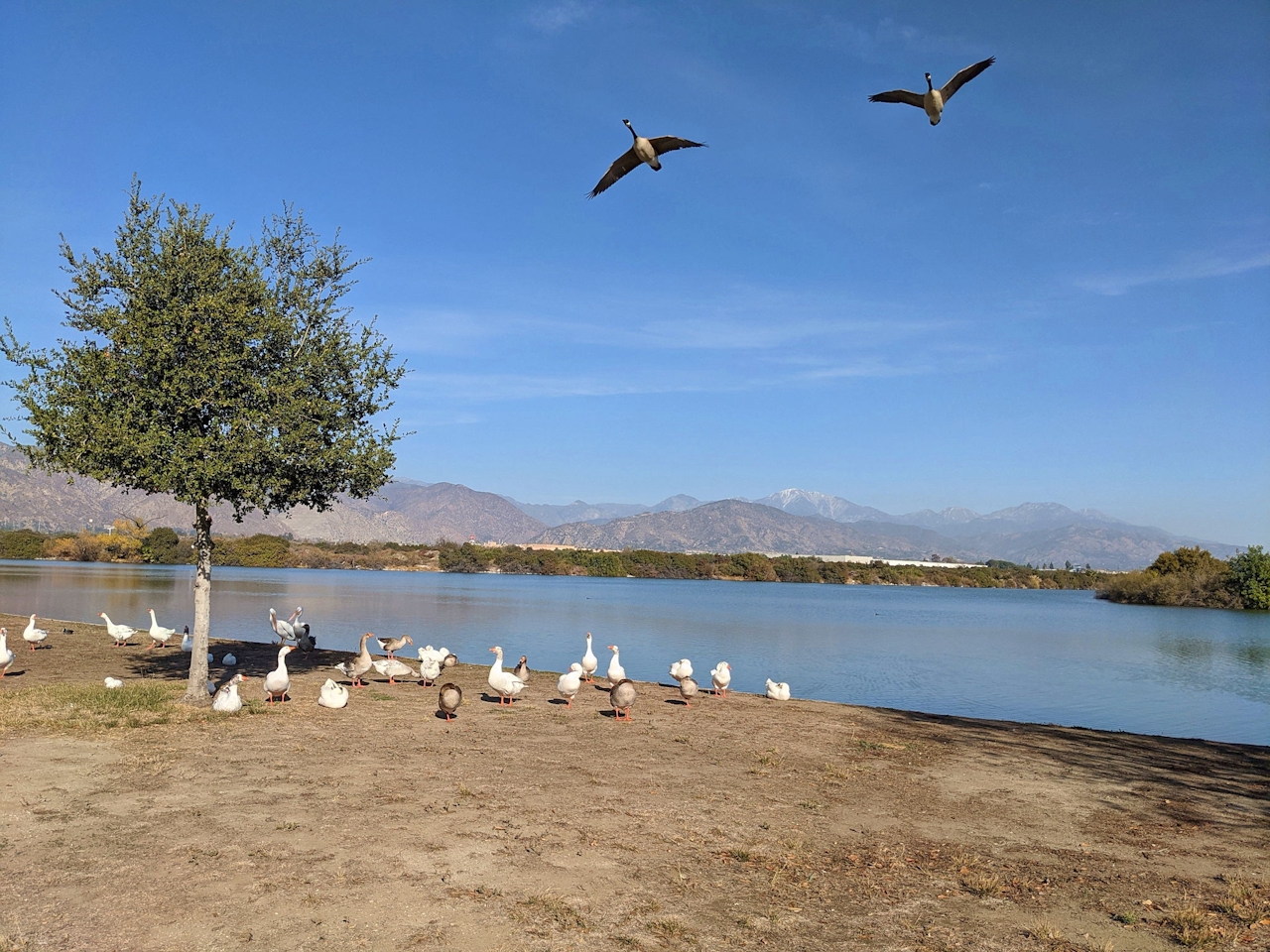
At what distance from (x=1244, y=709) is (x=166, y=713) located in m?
32.4

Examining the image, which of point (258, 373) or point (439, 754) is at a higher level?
point (258, 373)

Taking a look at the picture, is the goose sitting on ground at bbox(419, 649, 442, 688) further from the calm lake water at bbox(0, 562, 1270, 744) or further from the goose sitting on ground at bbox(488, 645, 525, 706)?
the calm lake water at bbox(0, 562, 1270, 744)

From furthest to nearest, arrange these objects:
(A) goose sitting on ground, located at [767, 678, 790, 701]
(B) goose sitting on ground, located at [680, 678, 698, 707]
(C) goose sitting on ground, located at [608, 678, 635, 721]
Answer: (A) goose sitting on ground, located at [767, 678, 790, 701] → (B) goose sitting on ground, located at [680, 678, 698, 707] → (C) goose sitting on ground, located at [608, 678, 635, 721]

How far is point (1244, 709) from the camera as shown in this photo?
1120 inches

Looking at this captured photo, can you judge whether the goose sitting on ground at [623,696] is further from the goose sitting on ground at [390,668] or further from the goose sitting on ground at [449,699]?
the goose sitting on ground at [390,668]

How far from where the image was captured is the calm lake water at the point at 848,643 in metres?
28.2

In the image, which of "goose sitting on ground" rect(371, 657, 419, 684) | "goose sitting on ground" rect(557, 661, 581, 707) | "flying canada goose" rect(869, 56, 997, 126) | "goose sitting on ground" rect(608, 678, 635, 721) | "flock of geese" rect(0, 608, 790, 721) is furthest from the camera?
"goose sitting on ground" rect(371, 657, 419, 684)

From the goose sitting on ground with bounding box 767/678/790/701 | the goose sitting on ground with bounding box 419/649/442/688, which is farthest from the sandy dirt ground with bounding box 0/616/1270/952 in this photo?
the goose sitting on ground with bounding box 767/678/790/701

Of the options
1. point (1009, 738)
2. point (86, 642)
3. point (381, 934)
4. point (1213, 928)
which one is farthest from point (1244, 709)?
point (86, 642)

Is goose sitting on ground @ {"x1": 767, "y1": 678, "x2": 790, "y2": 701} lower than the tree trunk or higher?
lower

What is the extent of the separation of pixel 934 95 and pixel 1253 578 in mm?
97072

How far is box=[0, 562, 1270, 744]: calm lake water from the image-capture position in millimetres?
28156

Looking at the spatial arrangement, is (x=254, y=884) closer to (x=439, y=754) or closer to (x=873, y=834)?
(x=439, y=754)

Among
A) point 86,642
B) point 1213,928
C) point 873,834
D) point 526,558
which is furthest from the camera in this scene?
point 526,558
